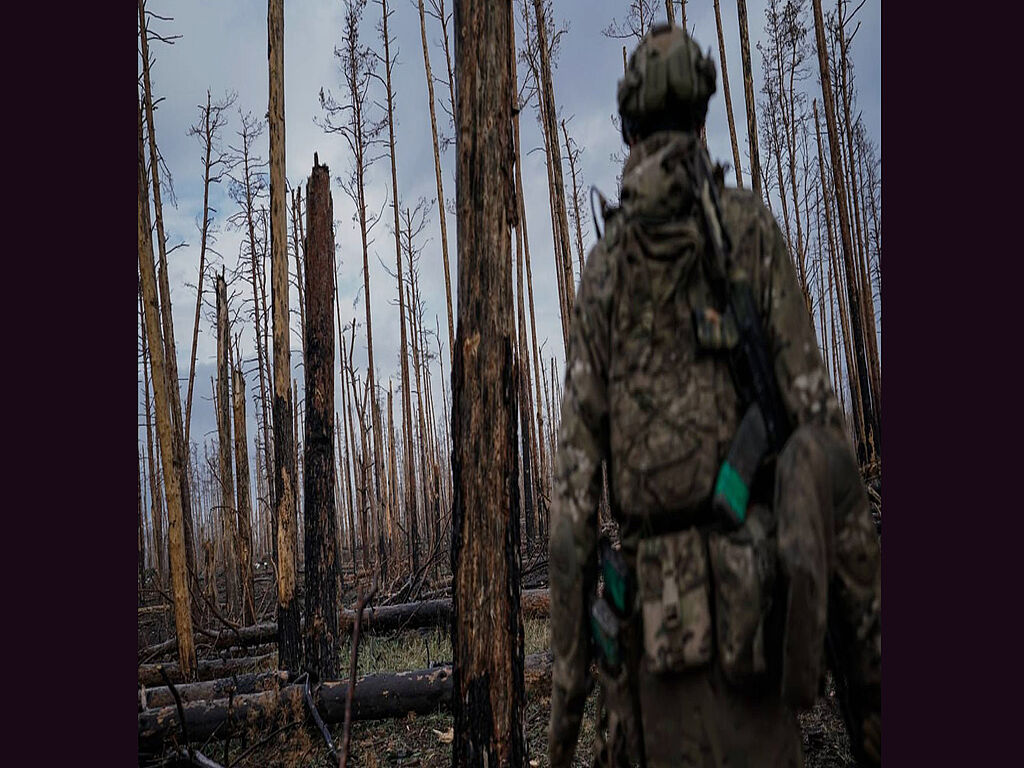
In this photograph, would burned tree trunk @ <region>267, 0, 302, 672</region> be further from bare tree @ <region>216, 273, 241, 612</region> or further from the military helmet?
bare tree @ <region>216, 273, 241, 612</region>

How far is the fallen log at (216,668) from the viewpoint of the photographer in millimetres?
6672

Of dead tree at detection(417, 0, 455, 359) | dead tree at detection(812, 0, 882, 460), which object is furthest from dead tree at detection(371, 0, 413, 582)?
dead tree at detection(812, 0, 882, 460)

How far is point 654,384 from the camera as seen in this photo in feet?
5.06

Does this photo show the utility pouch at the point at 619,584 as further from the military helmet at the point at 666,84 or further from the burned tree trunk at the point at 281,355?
the burned tree trunk at the point at 281,355

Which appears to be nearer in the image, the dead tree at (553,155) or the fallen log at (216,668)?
the fallen log at (216,668)

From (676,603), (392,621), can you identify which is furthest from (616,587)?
(392,621)

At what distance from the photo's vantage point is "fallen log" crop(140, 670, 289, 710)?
16.9ft

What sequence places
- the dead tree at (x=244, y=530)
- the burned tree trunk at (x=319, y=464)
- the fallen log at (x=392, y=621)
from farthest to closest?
1. the dead tree at (x=244, y=530)
2. the fallen log at (x=392, y=621)
3. the burned tree trunk at (x=319, y=464)

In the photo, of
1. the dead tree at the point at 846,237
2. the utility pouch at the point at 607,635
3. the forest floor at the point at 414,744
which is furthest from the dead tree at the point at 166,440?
the dead tree at the point at 846,237

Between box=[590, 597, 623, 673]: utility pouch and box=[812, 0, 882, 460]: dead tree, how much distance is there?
28.2ft

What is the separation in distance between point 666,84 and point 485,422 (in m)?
1.46

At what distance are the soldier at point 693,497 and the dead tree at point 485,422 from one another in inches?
40.3

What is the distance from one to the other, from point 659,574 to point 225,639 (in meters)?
8.50

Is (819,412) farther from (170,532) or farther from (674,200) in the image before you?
(170,532)
